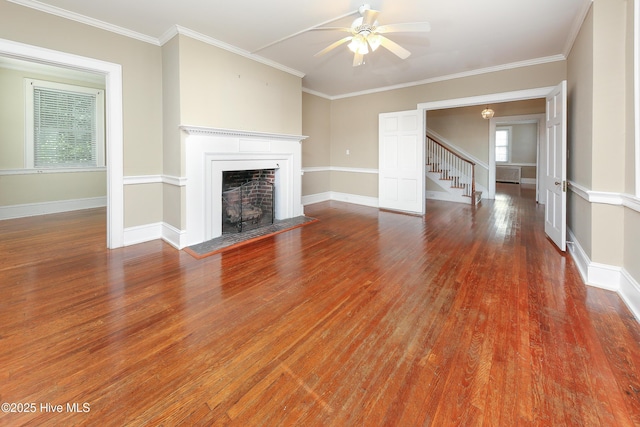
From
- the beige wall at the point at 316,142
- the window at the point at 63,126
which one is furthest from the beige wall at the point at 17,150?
the beige wall at the point at 316,142

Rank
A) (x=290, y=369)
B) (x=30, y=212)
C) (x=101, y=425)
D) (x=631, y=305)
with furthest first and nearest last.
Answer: (x=30, y=212) < (x=631, y=305) < (x=290, y=369) < (x=101, y=425)

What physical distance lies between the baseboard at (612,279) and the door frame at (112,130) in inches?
212

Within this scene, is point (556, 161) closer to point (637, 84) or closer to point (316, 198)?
point (637, 84)

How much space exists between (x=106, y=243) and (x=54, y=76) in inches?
165

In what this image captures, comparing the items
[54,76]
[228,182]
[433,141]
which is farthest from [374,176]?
[54,76]

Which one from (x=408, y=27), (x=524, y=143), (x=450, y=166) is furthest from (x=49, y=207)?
(x=524, y=143)

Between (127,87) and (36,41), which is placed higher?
(36,41)

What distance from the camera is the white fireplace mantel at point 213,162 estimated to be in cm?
392

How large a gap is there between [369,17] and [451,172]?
20.8 feet

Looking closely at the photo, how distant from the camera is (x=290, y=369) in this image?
5.54 feet

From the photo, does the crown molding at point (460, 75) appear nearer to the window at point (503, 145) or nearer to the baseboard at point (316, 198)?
the baseboard at point (316, 198)

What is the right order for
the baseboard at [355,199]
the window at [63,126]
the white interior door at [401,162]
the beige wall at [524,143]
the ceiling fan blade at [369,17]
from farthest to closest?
the beige wall at [524,143]
the baseboard at [355,199]
the white interior door at [401,162]
the window at [63,126]
the ceiling fan blade at [369,17]

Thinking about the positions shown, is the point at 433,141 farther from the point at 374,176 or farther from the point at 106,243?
the point at 106,243

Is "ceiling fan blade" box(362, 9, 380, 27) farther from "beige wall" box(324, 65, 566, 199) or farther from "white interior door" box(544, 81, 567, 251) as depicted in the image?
"beige wall" box(324, 65, 566, 199)
